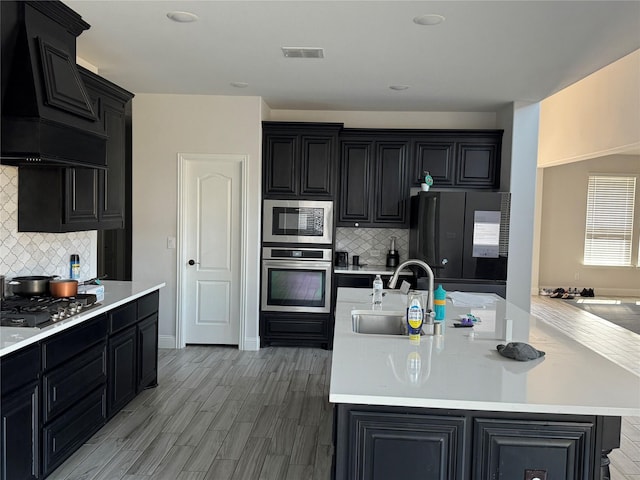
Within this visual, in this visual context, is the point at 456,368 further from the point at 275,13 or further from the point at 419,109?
the point at 419,109

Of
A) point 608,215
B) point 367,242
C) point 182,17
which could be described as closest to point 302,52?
point 182,17

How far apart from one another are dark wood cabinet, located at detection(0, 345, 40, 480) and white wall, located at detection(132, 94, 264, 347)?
10.3 feet

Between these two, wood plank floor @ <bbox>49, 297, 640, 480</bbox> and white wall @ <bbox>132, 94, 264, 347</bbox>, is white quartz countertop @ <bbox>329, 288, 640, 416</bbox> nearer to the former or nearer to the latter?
wood plank floor @ <bbox>49, 297, 640, 480</bbox>

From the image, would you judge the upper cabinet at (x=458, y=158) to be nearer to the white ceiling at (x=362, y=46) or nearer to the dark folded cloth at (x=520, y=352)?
the white ceiling at (x=362, y=46)

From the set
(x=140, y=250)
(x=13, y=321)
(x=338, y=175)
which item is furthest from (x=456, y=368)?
(x=140, y=250)

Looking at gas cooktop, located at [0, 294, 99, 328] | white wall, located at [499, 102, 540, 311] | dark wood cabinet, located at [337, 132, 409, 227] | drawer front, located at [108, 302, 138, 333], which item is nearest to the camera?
gas cooktop, located at [0, 294, 99, 328]

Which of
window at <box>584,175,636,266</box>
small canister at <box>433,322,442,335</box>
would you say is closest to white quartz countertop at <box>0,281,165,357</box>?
small canister at <box>433,322,442,335</box>

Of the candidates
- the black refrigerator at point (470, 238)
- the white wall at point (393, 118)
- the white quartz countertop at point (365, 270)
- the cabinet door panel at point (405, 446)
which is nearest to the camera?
the cabinet door panel at point (405, 446)

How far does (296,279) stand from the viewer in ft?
19.2

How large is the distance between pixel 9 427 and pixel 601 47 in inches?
169

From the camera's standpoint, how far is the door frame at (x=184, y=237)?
565 cm

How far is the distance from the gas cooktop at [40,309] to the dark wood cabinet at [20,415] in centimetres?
19

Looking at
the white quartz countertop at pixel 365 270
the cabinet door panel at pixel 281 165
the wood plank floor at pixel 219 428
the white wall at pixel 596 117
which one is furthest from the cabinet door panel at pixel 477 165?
the wood plank floor at pixel 219 428

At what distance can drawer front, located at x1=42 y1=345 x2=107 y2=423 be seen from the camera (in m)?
2.76
